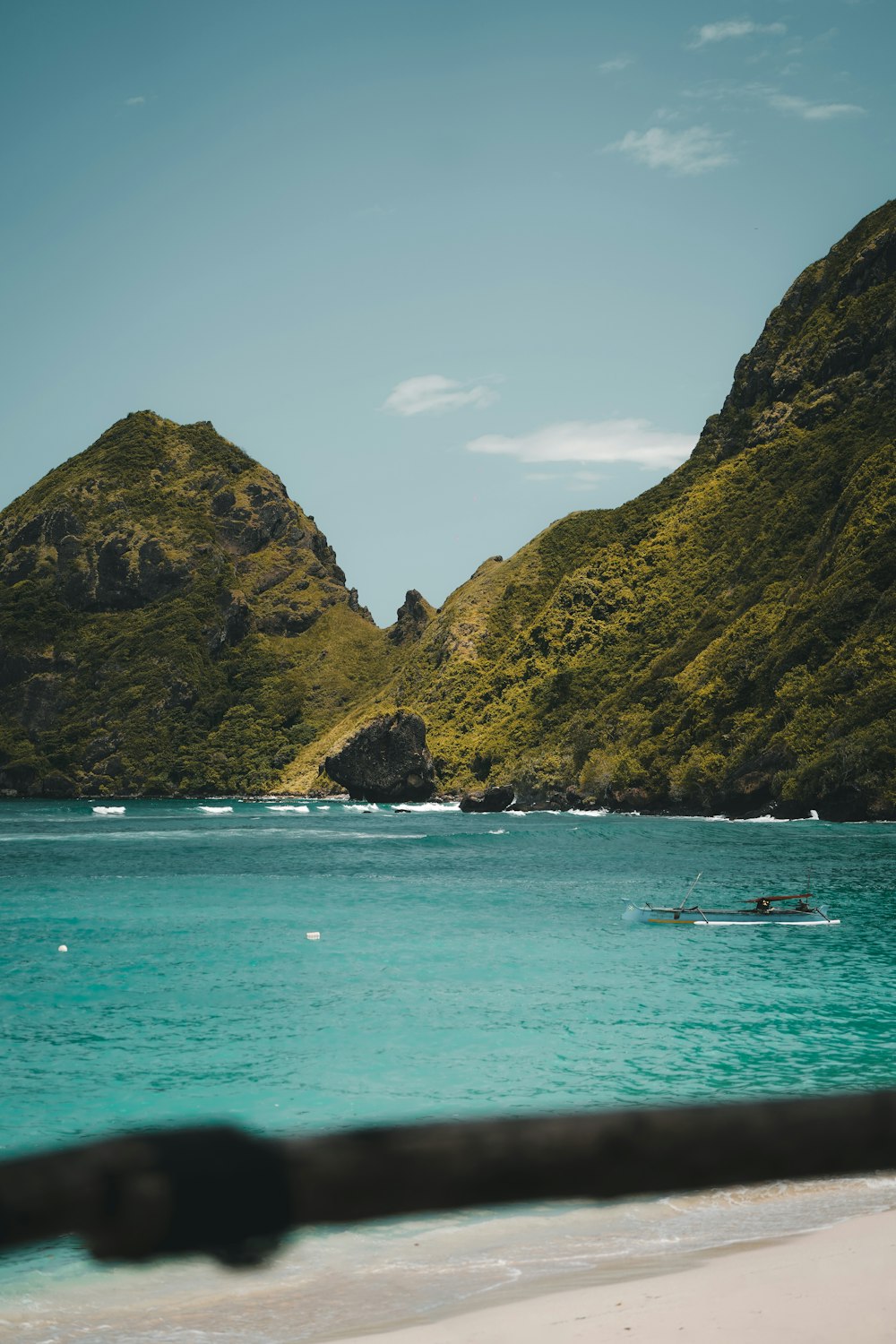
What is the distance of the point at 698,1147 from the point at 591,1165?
50 centimetres

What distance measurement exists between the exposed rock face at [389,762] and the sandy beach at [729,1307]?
122 m

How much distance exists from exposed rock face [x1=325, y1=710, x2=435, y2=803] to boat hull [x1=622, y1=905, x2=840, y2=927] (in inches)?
3822

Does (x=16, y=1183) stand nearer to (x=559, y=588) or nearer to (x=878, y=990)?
(x=878, y=990)

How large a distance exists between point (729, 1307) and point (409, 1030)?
44.2 feet

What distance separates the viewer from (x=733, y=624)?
116125 mm

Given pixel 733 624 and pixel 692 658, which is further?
pixel 692 658

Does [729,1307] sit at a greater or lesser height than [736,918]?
greater

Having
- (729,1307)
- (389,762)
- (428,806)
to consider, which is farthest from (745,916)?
(389,762)

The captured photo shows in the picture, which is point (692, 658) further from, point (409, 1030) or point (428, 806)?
point (409, 1030)

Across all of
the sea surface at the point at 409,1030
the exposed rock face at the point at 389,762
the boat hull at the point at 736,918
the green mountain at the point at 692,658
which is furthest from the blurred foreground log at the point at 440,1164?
the exposed rock face at the point at 389,762

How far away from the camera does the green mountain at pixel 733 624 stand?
8788 cm

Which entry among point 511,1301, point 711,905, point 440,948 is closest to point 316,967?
point 440,948

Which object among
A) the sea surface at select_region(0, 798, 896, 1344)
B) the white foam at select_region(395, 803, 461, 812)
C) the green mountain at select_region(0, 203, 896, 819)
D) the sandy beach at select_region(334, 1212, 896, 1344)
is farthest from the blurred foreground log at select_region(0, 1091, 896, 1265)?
the white foam at select_region(395, 803, 461, 812)

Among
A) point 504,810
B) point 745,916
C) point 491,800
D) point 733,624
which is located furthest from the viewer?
point 504,810
